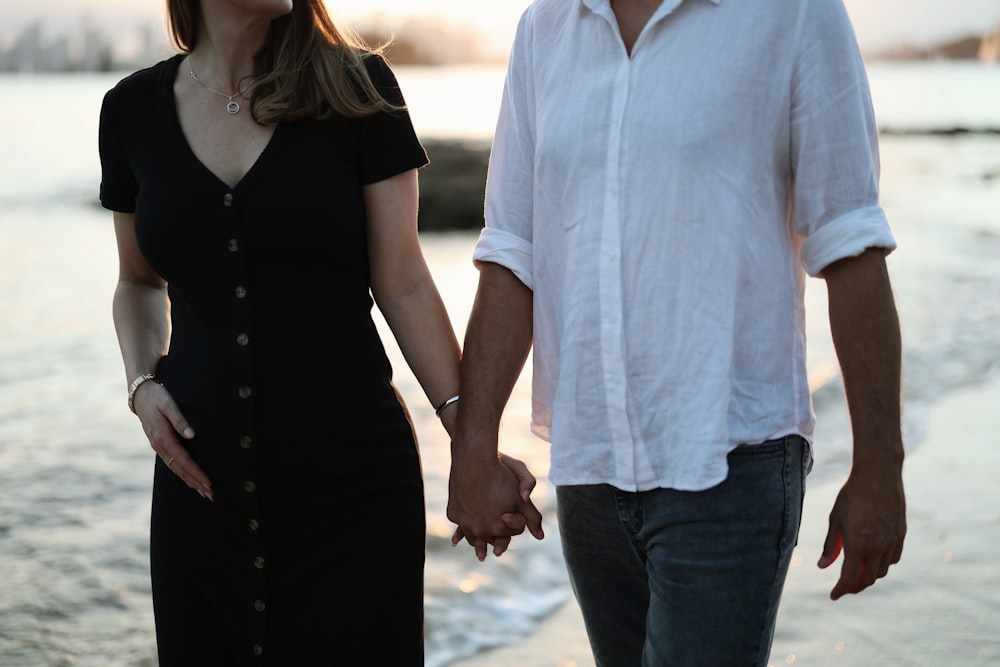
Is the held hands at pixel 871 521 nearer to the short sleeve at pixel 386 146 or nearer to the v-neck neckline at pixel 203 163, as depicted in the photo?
the short sleeve at pixel 386 146

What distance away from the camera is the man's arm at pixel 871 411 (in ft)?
5.82

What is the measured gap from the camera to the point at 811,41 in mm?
1746

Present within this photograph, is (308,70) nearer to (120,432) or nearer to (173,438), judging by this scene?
(173,438)

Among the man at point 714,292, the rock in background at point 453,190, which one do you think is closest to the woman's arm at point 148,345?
the man at point 714,292

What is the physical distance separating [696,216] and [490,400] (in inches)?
22.1

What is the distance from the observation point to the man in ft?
5.81

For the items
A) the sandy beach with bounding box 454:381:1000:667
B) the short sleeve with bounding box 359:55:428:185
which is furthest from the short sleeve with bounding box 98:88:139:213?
the sandy beach with bounding box 454:381:1000:667

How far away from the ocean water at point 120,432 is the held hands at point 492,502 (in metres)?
→ 2.29

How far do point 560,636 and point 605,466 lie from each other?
8.35ft

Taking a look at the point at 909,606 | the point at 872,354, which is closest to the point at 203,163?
the point at 872,354

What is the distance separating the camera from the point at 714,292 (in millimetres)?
1801

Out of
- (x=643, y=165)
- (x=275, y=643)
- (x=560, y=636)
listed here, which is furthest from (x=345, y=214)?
(x=560, y=636)

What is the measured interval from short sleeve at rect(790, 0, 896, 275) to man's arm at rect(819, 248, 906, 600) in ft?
0.16

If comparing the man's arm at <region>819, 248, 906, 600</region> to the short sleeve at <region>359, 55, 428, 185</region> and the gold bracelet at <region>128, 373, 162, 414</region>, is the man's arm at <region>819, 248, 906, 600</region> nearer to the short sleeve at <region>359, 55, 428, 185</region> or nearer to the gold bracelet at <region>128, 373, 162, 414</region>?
the short sleeve at <region>359, 55, 428, 185</region>
